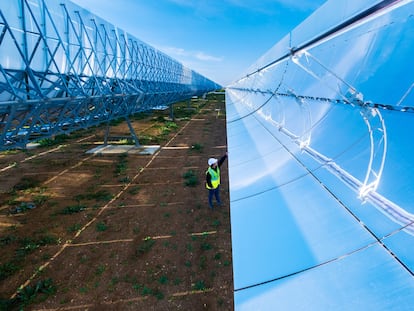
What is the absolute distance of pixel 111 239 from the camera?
6.62 meters

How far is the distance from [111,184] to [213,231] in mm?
5115

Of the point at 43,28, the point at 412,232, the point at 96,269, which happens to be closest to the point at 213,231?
the point at 96,269

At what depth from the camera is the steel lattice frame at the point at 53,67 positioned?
601 centimetres

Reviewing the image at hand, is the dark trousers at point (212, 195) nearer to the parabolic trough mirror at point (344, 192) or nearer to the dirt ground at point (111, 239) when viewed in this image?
the dirt ground at point (111, 239)

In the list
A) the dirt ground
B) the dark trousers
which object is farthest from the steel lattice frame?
the dark trousers

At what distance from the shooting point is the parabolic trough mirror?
1124 millimetres

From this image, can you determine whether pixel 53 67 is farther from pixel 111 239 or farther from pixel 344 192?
pixel 344 192

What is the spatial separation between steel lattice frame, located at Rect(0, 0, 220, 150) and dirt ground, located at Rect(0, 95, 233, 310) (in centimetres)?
219

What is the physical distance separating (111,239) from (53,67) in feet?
16.2

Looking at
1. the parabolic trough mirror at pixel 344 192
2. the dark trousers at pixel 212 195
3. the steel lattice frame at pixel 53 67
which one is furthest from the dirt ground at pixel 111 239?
the parabolic trough mirror at pixel 344 192

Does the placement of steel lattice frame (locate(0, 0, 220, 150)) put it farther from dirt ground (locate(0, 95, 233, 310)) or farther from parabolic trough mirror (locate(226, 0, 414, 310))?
parabolic trough mirror (locate(226, 0, 414, 310))

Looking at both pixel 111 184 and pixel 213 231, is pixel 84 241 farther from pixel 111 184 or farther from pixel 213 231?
pixel 111 184

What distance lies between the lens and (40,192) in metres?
9.44

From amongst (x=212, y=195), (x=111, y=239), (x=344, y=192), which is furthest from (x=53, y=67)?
(x=344, y=192)
